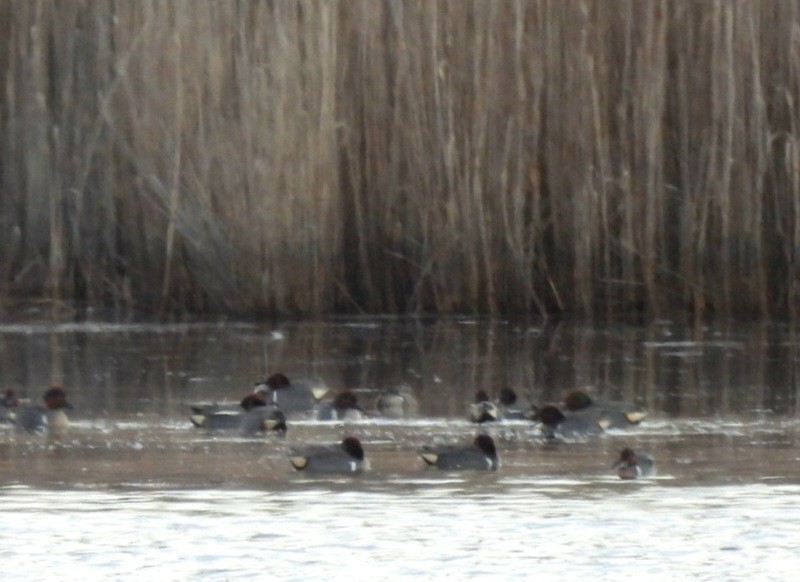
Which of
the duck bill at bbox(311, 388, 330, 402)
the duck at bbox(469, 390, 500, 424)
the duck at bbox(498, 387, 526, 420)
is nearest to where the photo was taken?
the duck at bbox(469, 390, 500, 424)

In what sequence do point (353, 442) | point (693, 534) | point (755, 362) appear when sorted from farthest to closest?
point (755, 362), point (353, 442), point (693, 534)

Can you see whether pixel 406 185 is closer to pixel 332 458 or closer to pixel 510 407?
pixel 510 407

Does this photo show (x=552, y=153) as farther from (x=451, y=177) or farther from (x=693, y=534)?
(x=693, y=534)

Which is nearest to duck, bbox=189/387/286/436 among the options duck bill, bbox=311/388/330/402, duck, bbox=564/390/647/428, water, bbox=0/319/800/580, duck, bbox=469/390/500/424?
water, bbox=0/319/800/580

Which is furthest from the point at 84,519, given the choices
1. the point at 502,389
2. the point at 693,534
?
the point at 502,389

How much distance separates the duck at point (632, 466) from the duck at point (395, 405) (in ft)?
5.07

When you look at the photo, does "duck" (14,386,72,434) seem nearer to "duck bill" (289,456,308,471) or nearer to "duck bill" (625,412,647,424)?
"duck bill" (289,456,308,471)

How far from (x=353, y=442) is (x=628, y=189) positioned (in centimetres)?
422

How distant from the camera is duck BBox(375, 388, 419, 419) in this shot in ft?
27.5

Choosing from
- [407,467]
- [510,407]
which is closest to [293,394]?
[510,407]

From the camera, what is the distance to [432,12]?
11.0 metres

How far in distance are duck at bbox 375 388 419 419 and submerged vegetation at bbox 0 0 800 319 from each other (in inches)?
101

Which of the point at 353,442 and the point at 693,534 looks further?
the point at 353,442

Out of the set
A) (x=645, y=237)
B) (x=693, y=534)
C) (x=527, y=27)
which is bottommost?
(x=693, y=534)
